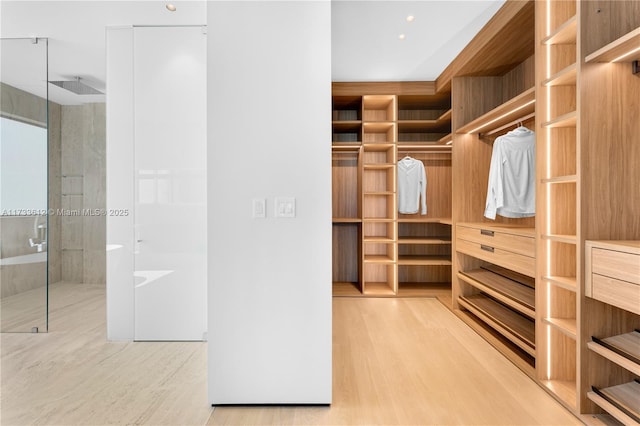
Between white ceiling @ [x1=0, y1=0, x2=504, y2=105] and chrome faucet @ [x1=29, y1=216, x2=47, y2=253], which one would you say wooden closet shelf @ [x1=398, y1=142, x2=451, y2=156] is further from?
chrome faucet @ [x1=29, y1=216, x2=47, y2=253]

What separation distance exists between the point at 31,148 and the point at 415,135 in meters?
4.49

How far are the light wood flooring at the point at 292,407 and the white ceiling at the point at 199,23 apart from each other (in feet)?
7.78

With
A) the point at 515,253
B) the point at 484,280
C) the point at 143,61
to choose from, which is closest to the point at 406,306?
the point at 484,280

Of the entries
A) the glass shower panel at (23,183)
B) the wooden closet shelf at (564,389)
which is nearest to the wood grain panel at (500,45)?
the wooden closet shelf at (564,389)

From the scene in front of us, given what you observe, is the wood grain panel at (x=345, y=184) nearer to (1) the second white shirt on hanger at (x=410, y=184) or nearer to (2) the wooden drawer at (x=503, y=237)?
(1) the second white shirt on hanger at (x=410, y=184)

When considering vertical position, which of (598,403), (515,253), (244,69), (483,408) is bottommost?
(483,408)

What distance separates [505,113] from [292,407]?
2.86 meters

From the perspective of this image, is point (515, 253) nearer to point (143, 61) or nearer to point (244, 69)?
point (244, 69)

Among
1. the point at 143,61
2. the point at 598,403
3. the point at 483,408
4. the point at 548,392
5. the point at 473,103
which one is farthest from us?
the point at 473,103

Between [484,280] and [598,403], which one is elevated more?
[484,280]

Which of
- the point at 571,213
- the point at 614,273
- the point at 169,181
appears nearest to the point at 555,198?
the point at 571,213

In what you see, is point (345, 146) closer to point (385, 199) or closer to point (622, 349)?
point (385, 199)

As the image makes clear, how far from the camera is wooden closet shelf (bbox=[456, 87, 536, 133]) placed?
2.46 meters

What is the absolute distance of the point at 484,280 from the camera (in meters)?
3.24
